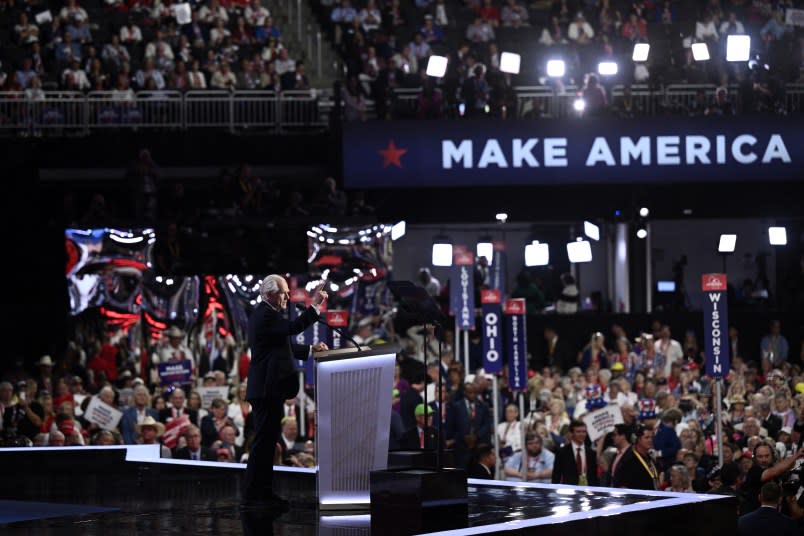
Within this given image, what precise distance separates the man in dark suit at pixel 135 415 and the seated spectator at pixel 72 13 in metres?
10.4

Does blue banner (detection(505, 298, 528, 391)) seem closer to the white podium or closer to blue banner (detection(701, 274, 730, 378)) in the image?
blue banner (detection(701, 274, 730, 378))

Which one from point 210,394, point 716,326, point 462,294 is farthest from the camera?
point 462,294

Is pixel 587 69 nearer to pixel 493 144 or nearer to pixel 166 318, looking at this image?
pixel 493 144

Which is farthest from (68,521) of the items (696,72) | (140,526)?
(696,72)

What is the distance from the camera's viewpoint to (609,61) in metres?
24.4

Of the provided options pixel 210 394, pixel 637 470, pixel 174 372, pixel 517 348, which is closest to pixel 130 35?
pixel 174 372

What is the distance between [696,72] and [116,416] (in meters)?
12.4

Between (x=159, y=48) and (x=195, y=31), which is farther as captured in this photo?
(x=195, y=31)

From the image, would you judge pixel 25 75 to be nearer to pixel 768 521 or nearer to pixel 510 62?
pixel 510 62

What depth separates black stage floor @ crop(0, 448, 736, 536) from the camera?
341 inches

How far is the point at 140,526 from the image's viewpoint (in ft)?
30.5

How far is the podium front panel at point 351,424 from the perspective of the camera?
9492 mm

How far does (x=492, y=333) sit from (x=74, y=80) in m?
9.87

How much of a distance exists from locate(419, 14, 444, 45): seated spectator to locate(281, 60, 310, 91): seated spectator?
9.30ft
